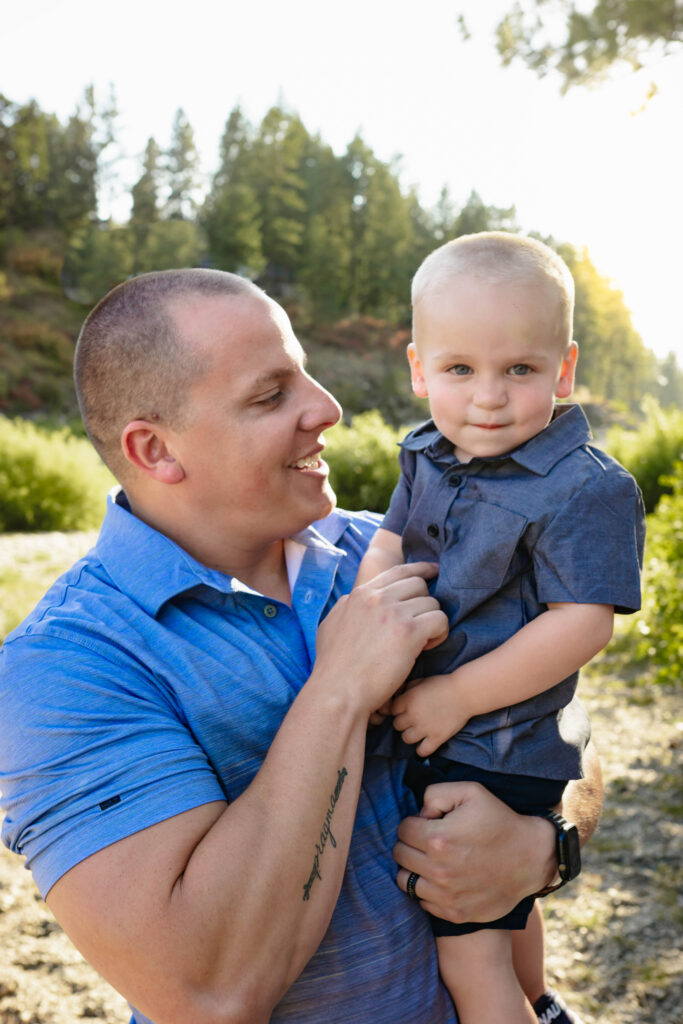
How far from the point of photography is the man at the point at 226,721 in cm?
133

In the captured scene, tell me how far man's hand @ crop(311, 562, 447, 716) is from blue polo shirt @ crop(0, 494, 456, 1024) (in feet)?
0.47

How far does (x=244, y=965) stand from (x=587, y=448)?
121cm

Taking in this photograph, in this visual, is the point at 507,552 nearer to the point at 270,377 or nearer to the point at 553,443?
the point at 553,443

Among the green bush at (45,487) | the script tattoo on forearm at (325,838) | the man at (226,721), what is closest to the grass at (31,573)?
the green bush at (45,487)

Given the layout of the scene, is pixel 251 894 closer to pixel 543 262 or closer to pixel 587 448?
pixel 587 448

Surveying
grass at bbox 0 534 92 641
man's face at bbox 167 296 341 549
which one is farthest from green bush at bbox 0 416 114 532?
man's face at bbox 167 296 341 549

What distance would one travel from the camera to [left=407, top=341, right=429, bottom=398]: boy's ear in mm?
1960

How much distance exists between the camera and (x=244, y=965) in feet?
4.39

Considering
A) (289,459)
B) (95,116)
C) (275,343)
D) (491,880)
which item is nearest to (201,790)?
(491,880)

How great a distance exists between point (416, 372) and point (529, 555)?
559 mm

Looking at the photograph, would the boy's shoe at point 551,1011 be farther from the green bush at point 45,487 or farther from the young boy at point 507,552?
the green bush at point 45,487

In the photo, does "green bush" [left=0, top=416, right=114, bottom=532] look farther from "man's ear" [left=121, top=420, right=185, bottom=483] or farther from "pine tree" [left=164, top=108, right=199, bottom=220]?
"pine tree" [left=164, top=108, right=199, bottom=220]

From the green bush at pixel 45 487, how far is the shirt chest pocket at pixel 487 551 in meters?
11.7

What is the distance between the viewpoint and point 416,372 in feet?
6.63
